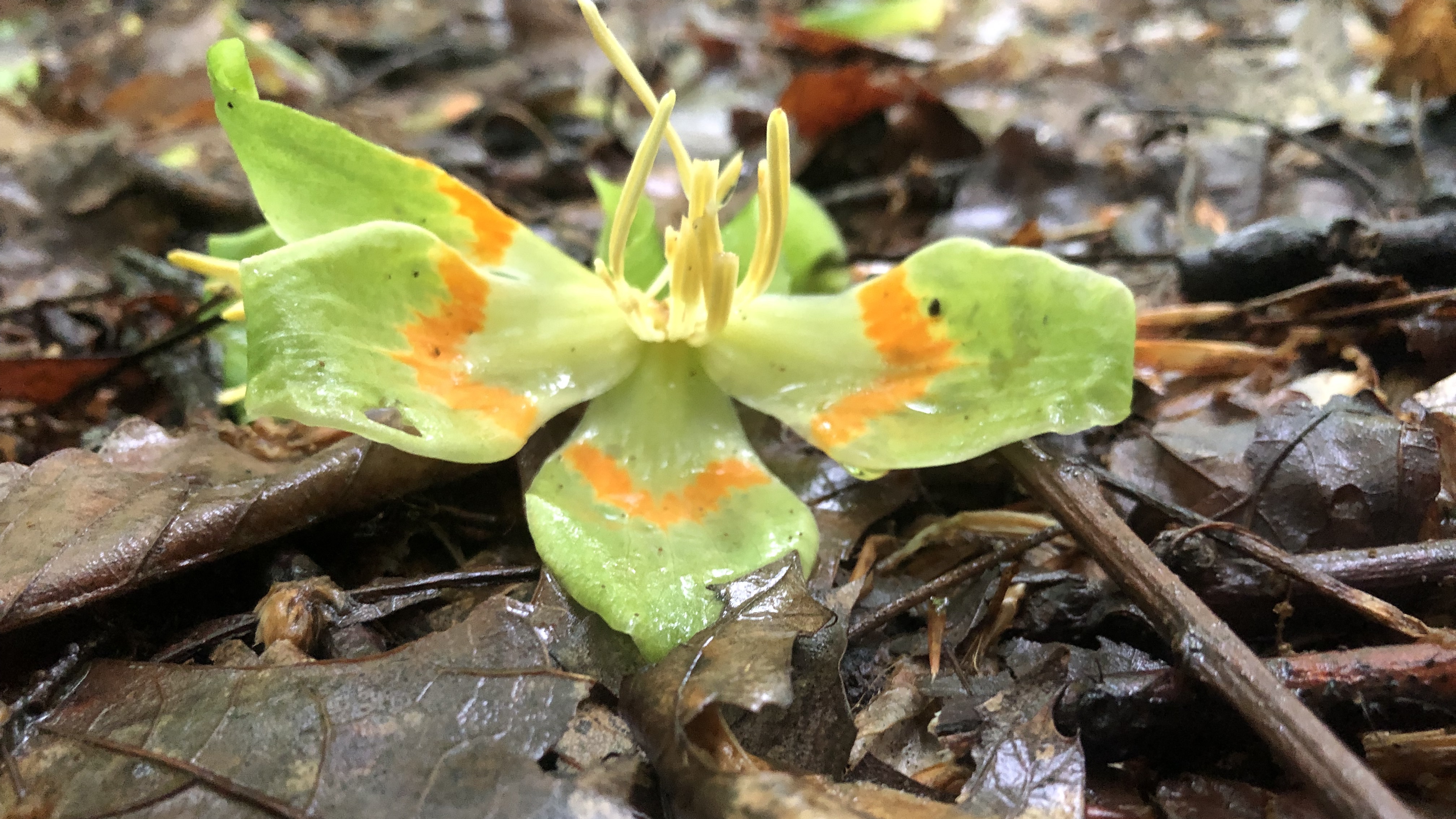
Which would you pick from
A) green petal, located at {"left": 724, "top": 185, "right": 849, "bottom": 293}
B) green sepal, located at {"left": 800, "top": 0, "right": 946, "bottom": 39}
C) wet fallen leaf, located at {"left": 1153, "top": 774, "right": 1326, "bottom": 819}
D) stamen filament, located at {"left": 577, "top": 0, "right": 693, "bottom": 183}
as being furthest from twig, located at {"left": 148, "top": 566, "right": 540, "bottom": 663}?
green sepal, located at {"left": 800, "top": 0, "right": 946, "bottom": 39}

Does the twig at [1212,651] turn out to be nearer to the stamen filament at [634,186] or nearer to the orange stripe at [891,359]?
the orange stripe at [891,359]

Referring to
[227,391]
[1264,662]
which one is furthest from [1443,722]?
[227,391]

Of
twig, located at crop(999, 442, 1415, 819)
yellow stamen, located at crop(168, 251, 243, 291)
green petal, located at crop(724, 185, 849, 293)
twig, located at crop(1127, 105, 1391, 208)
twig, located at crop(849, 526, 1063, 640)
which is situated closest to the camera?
twig, located at crop(999, 442, 1415, 819)

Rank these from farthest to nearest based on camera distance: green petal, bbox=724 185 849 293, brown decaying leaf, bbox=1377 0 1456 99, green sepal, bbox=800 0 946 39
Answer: green sepal, bbox=800 0 946 39 → brown decaying leaf, bbox=1377 0 1456 99 → green petal, bbox=724 185 849 293

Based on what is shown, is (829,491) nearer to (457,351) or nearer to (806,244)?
(457,351)

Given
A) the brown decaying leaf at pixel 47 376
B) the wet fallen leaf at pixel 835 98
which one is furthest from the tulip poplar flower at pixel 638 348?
the wet fallen leaf at pixel 835 98

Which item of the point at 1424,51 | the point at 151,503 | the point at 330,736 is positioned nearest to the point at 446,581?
the point at 330,736

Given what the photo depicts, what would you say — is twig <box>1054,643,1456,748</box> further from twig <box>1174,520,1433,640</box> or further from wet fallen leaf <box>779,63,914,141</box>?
wet fallen leaf <box>779,63,914,141</box>
